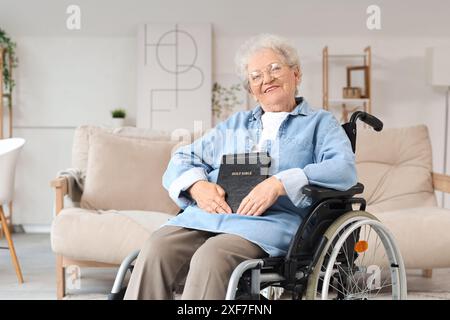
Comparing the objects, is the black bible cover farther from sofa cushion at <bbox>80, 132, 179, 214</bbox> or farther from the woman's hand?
sofa cushion at <bbox>80, 132, 179, 214</bbox>

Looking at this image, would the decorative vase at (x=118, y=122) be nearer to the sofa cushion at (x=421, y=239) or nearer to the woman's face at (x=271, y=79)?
the sofa cushion at (x=421, y=239)

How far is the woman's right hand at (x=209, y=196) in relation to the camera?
6.97 ft

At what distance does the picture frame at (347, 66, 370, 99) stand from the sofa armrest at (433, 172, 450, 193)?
1847 mm

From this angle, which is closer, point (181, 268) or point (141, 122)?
point (181, 268)

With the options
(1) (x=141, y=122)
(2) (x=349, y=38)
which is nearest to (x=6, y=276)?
(1) (x=141, y=122)

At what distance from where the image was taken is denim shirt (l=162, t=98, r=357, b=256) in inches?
81.4

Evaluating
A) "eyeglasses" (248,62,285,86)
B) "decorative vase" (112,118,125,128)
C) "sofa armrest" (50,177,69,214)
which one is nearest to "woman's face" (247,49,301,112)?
"eyeglasses" (248,62,285,86)

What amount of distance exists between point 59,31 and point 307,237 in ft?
14.0

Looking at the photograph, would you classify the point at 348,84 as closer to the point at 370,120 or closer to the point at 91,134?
the point at 91,134

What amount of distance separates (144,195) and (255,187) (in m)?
1.78

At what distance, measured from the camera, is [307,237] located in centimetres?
207

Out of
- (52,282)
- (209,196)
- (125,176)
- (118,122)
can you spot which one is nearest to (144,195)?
(125,176)

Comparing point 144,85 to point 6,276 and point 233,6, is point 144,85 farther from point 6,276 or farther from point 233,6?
point 6,276
